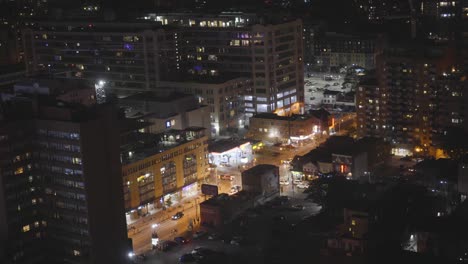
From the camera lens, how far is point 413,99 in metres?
57.1

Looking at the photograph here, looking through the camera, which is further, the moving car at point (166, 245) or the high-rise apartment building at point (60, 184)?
→ the moving car at point (166, 245)

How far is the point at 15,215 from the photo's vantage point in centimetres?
4031

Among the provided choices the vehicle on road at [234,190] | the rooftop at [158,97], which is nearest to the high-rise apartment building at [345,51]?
the rooftop at [158,97]

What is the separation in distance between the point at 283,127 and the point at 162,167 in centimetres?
1489

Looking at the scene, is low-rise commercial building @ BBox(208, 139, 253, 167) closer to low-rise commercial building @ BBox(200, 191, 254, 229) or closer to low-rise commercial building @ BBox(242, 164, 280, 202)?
low-rise commercial building @ BBox(242, 164, 280, 202)

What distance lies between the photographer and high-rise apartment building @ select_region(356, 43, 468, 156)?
55.4 metres

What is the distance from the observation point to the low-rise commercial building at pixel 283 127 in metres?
61.2

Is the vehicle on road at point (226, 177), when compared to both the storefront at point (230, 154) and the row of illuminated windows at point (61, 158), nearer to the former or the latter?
the storefront at point (230, 154)

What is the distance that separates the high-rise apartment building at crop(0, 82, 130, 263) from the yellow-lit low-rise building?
20.5 feet

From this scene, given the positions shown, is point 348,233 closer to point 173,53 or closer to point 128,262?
point 128,262

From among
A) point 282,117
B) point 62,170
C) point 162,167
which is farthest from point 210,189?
point 282,117

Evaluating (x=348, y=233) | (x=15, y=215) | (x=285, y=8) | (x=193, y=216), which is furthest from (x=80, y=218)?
(x=285, y=8)

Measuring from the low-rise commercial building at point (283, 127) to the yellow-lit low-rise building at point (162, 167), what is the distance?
9.89 metres

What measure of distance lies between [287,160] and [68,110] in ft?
71.6
